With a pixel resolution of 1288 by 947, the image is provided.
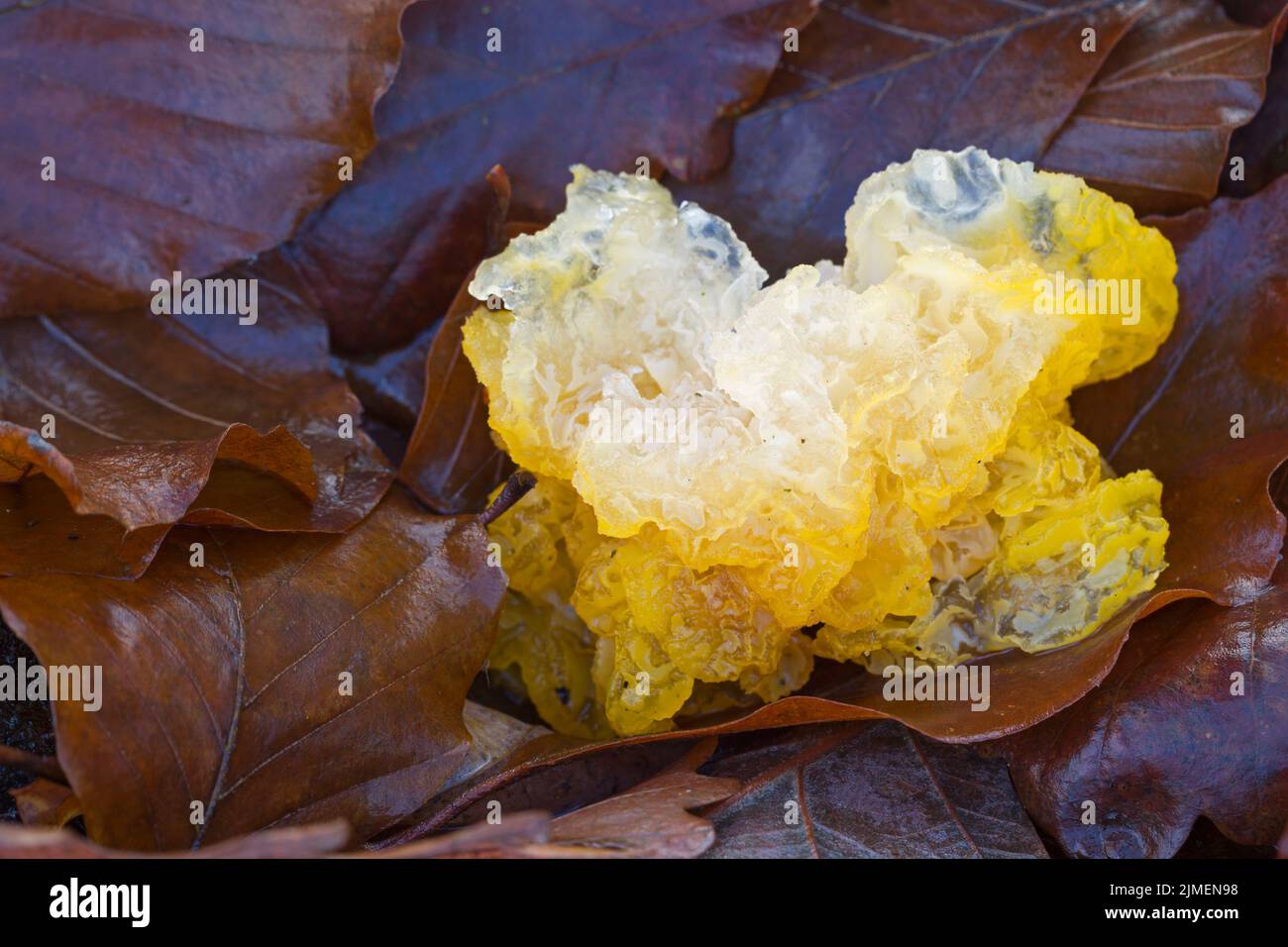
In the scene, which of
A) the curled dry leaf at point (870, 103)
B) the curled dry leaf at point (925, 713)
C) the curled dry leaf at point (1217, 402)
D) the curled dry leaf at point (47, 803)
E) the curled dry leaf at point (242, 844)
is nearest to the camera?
the curled dry leaf at point (242, 844)

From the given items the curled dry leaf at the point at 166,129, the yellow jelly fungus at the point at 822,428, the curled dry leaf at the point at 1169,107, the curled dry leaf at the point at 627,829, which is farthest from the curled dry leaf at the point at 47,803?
the curled dry leaf at the point at 1169,107

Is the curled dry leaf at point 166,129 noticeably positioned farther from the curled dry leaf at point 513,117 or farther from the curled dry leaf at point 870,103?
the curled dry leaf at point 870,103

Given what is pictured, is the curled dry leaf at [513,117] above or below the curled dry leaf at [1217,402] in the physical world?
above

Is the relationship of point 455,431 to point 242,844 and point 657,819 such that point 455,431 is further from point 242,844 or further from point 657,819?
point 242,844

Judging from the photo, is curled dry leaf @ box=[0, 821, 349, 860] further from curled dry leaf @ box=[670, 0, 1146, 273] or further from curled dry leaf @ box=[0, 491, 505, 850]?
curled dry leaf @ box=[670, 0, 1146, 273]

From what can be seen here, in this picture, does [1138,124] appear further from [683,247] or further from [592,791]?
[592,791]

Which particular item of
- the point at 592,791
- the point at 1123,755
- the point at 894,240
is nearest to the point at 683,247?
the point at 894,240
